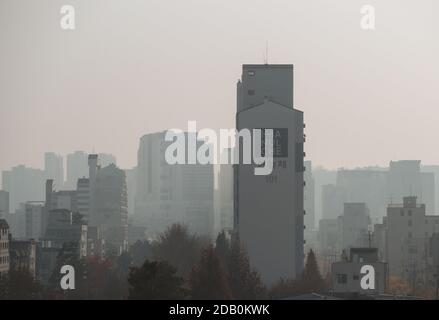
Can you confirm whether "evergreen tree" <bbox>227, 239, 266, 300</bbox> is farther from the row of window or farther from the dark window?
the row of window

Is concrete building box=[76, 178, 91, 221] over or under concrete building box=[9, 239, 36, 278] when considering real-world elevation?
over

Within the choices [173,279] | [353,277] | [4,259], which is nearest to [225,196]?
[4,259]

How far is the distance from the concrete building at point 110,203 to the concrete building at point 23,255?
62049 mm

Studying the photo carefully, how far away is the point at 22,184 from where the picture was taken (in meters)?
188

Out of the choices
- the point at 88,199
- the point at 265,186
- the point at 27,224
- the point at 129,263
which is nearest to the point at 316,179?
the point at 88,199

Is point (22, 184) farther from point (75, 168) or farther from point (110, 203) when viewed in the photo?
point (110, 203)

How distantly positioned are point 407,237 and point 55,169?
92.8m

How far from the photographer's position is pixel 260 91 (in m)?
82.8

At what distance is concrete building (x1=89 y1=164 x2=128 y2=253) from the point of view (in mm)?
154250

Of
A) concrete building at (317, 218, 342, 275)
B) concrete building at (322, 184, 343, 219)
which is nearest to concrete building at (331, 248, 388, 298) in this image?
concrete building at (317, 218, 342, 275)

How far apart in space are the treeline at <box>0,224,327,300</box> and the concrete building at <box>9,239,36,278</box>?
1693 millimetres

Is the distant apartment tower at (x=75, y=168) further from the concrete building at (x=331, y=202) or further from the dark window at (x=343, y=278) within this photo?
the dark window at (x=343, y=278)
